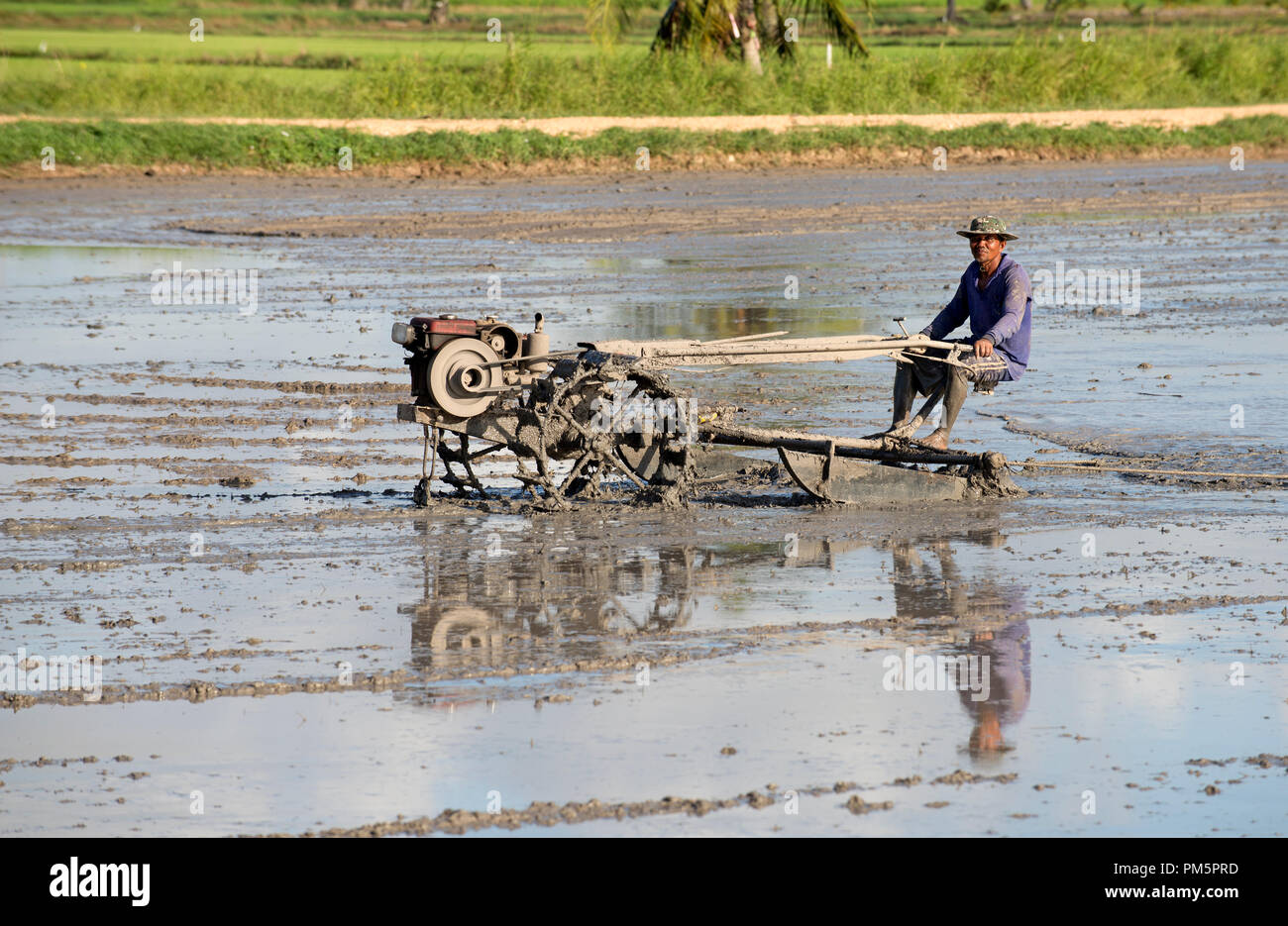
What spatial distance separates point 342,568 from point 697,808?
3.39 metres

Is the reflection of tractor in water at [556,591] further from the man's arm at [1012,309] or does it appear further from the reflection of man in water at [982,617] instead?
the man's arm at [1012,309]

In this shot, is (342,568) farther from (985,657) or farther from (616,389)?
(985,657)

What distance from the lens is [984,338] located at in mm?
10289

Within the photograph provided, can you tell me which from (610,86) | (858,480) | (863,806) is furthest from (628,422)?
(610,86)

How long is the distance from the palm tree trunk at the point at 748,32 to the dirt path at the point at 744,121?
3.60 meters

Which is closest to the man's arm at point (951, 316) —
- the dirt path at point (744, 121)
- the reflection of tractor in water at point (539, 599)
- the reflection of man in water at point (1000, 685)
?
the reflection of tractor in water at point (539, 599)

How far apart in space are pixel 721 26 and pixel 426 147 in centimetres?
1000

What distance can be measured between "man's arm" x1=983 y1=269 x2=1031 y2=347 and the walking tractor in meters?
0.20

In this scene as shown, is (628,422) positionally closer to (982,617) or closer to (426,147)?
(982,617)

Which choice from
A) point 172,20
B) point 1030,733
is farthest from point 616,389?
point 172,20

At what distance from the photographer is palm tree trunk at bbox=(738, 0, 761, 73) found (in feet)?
132

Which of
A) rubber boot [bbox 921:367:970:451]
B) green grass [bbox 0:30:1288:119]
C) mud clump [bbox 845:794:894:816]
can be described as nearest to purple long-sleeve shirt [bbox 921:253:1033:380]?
rubber boot [bbox 921:367:970:451]

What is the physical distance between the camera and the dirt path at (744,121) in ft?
110

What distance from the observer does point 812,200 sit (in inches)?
1144
